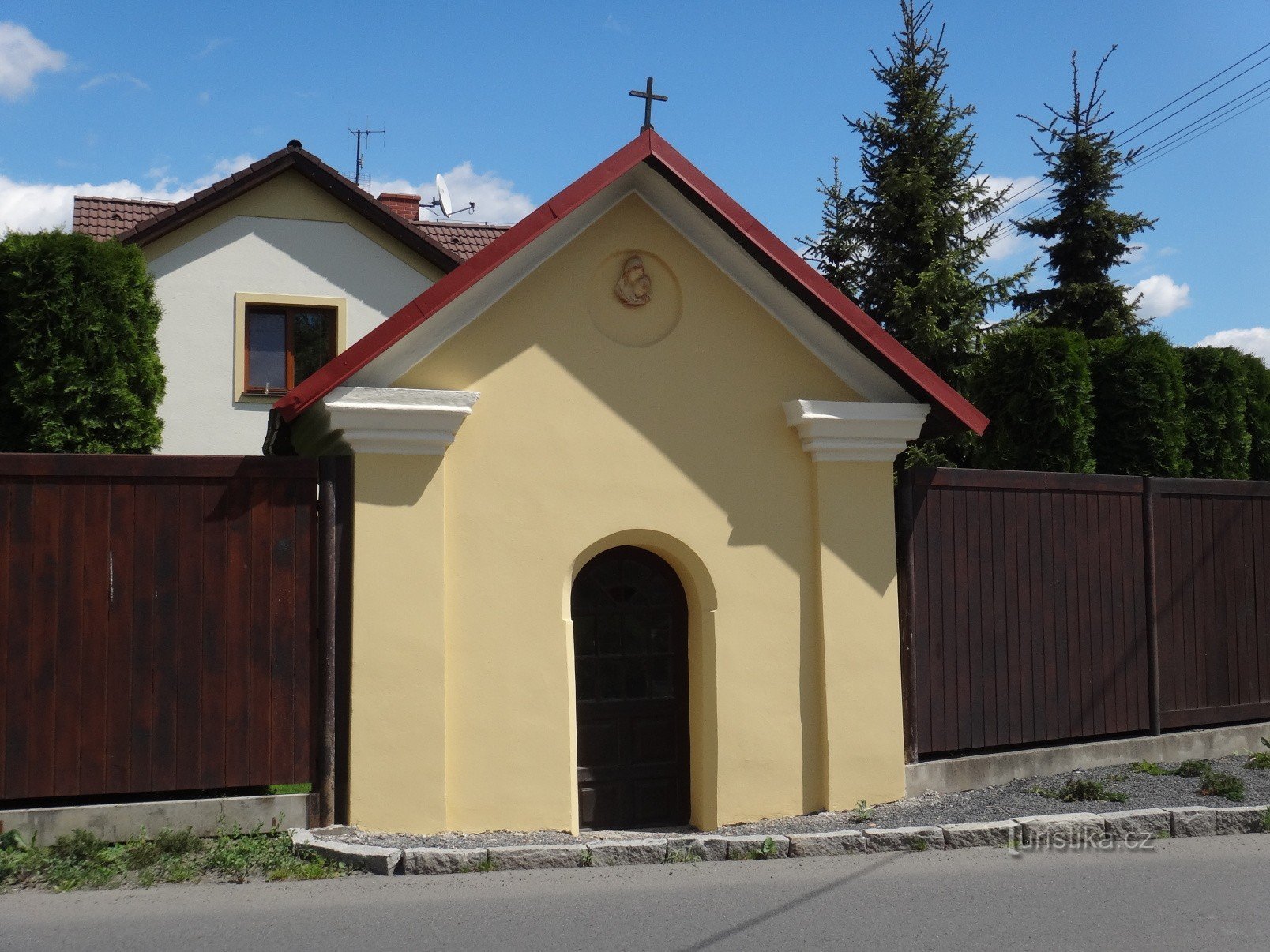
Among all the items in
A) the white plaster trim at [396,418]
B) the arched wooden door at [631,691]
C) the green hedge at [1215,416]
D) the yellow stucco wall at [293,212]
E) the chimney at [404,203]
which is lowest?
the arched wooden door at [631,691]

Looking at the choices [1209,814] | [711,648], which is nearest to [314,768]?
[711,648]

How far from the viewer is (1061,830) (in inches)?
280

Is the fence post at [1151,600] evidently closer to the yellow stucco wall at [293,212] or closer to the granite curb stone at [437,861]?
the granite curb stone at [437,861]

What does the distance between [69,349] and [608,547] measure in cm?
449

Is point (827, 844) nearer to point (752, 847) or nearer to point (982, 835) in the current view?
point (752, 847)

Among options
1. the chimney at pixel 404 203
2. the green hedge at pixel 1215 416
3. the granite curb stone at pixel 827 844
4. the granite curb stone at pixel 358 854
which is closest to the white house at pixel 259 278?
the chimney at pixel 404 203

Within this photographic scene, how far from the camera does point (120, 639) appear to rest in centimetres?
648

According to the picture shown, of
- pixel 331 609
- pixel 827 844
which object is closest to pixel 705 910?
pixel 827 844

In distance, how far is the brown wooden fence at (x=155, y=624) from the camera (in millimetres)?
6359

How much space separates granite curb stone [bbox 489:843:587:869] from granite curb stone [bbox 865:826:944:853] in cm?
183

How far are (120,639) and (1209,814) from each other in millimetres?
7019

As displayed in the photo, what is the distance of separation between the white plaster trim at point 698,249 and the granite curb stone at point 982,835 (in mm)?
2960

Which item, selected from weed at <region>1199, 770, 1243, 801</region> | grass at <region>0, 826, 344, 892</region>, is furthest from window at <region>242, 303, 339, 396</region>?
weed at <region>1199, 770, 1243, 801</region>

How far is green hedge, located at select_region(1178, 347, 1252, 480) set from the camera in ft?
35.5
